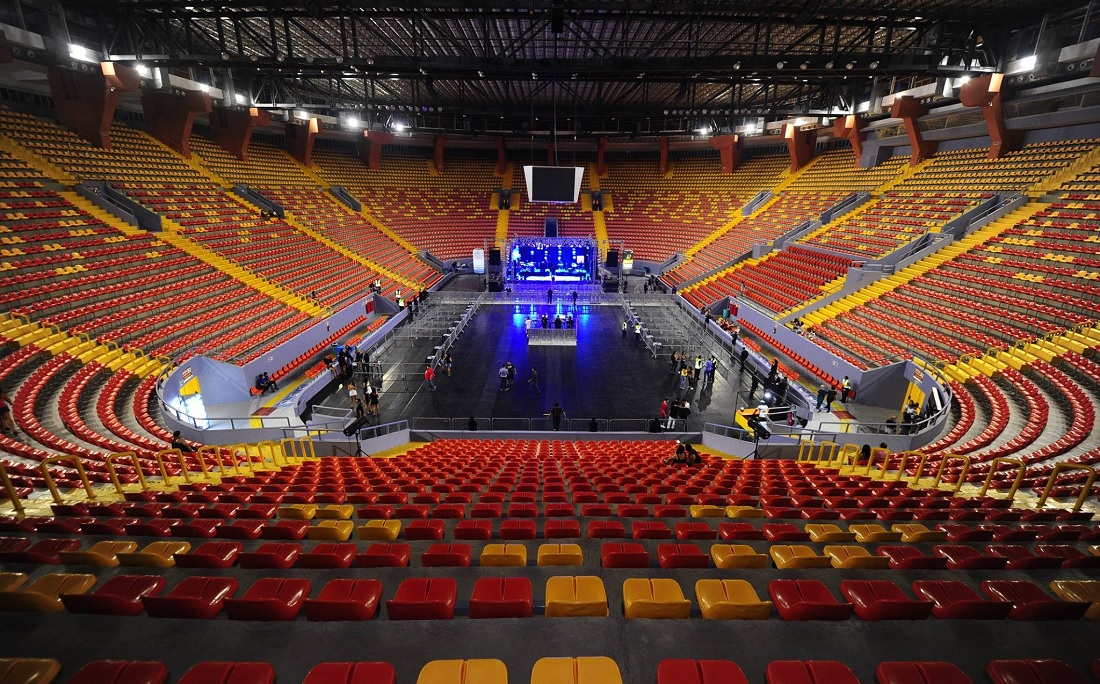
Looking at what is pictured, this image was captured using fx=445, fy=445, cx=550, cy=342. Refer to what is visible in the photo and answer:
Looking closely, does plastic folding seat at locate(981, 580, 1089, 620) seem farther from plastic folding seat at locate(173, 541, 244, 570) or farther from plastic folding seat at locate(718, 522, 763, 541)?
plastic folding seat at locate(173, 541, 244, 570)

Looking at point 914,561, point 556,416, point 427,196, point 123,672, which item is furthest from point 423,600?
point 427,196

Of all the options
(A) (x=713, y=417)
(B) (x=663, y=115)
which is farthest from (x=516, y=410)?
(B) (x=663, y=115)

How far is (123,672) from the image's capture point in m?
2.87

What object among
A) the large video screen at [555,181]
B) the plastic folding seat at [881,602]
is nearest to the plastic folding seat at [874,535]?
the plastic folding seat at [881,602]

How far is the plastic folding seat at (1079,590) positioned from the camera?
152 inches

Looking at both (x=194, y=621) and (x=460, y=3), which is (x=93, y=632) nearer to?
(x=194, y=621)

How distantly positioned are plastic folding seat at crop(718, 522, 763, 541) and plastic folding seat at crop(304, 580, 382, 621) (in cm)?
394

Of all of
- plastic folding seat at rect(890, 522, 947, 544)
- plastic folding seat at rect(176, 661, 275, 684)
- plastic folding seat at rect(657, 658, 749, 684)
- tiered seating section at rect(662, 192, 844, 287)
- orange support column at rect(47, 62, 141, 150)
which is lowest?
plastic folding seat at rect(890, 522, 947, 544)

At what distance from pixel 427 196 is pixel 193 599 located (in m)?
43.0

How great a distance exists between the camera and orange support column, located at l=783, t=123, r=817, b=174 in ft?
118

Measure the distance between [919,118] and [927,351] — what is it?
21048 millimetres

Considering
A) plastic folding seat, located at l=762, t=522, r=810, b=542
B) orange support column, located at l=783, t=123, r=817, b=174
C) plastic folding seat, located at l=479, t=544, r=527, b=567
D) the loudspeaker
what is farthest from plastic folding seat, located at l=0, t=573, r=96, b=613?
orange support column, located at l=783, t=123, r=817, b=174

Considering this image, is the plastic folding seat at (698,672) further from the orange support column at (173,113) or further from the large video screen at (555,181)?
the orange support column at (173,113)

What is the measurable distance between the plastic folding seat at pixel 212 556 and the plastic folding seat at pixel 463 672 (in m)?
2.74
